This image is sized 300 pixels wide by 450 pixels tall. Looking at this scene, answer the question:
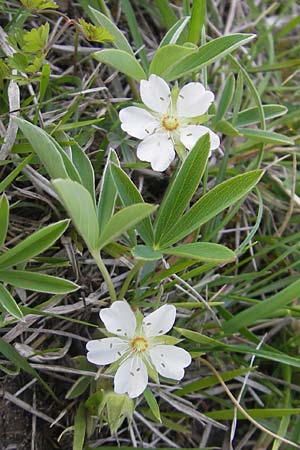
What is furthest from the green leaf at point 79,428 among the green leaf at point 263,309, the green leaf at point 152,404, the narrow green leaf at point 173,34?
the narrow green leaf at point 173,34

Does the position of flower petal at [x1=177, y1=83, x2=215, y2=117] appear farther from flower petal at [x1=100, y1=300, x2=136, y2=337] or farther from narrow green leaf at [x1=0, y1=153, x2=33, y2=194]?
flower petal at [x1=100, y1=300, x2=136, y2=337]

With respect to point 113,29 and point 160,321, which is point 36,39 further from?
point 160,321

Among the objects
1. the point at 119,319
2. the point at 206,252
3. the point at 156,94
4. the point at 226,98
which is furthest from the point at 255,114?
the point at 119,319

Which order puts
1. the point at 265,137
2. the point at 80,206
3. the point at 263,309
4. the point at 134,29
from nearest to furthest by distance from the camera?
the point at 80,206 → the point at 263,309 → the point at 265,137 → the point at 134,29

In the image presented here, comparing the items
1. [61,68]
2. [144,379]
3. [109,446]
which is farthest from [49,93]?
[109,446]

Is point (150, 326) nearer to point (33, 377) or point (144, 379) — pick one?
point (144, 379)

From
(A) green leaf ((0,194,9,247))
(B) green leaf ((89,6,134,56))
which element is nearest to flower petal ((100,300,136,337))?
(A) green leaf ((0,194,9,247))
